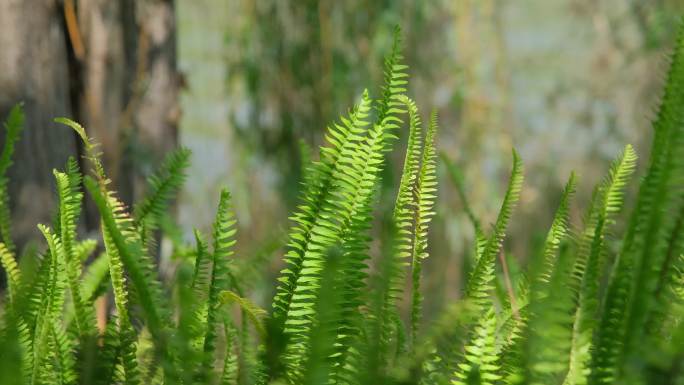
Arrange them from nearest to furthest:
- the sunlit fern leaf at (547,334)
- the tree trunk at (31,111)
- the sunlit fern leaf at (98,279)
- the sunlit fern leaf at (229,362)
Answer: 1. the sunlit fern leaf at (547,334)
2. the sunlit fern leaf at (229,362)
3. the sunlit fern leaf at (98,279)
4. the tree trunk at (31,111)

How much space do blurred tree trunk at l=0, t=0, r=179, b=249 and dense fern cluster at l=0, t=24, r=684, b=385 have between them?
48cm

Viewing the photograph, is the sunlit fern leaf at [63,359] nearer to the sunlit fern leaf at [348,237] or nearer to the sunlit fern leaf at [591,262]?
the sunlit fern leaf at [348,237]

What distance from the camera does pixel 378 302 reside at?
33 centimetres

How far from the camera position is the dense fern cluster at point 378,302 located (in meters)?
0.29

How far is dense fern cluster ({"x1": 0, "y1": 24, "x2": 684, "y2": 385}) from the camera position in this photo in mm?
292

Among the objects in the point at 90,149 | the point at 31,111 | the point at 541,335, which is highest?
the point at 31,111

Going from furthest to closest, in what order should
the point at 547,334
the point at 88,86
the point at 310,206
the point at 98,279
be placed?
the point at 88,86 → the point at 98,279 → the point at 310,206 → the point at 547,334

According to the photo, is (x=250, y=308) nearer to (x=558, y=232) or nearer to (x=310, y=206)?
(x=310, y=206)

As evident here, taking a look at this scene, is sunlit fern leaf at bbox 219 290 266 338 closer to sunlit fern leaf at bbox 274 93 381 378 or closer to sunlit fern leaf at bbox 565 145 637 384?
sunlit fern leaf at bbox 274 93 381 378

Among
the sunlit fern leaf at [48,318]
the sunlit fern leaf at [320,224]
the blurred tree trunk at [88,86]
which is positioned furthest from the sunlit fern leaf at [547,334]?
the blurred tree trunk at [88,86]

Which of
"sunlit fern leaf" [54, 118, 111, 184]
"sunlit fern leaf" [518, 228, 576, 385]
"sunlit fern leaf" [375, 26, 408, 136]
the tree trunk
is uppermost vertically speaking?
the tree trunk

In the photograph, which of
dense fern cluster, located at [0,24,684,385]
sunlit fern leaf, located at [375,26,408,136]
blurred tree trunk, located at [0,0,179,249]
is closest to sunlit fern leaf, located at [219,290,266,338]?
dense fern cluster, located at [0,24,684,385]

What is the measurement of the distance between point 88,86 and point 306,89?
2642mm

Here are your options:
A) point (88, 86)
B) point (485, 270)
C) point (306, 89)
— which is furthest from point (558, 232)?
point (306, 89)
